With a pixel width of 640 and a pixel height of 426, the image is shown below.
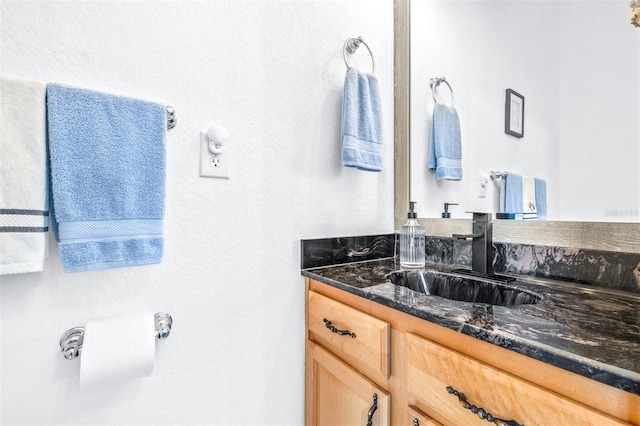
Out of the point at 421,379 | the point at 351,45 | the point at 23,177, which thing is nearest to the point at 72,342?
the point at 23,177

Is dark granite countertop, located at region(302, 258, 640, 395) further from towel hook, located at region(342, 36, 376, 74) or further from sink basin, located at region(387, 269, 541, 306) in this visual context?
towel hook, located at region(342, 36, 376, 74)

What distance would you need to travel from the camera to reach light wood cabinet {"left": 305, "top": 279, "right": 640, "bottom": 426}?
45 centimetres

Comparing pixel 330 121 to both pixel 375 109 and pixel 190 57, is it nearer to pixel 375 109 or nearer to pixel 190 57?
pixel 375 109

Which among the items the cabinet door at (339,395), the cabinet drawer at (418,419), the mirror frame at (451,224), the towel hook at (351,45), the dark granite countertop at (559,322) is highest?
the towel hook at (351,45)

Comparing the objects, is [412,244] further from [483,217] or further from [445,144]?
[445,144]

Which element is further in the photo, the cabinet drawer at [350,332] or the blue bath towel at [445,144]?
the blue bath towel at [445,144]

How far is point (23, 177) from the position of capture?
63 cm

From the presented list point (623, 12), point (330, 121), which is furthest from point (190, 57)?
point (623, 12)

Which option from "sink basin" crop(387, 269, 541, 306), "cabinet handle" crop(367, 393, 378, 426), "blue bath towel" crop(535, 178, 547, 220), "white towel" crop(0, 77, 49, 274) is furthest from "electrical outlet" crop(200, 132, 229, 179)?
"blue bath towel" crop(535, 178, 547, 220)

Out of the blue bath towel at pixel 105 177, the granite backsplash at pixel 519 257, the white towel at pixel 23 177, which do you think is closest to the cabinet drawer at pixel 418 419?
the granite backsplash at pixel 519 257

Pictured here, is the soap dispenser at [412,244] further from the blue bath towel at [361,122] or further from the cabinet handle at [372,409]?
the cabinet handle at [372,409]

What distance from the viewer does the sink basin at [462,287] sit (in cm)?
85

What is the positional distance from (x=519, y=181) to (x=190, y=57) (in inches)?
41.4

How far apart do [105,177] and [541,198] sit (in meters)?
1.16
